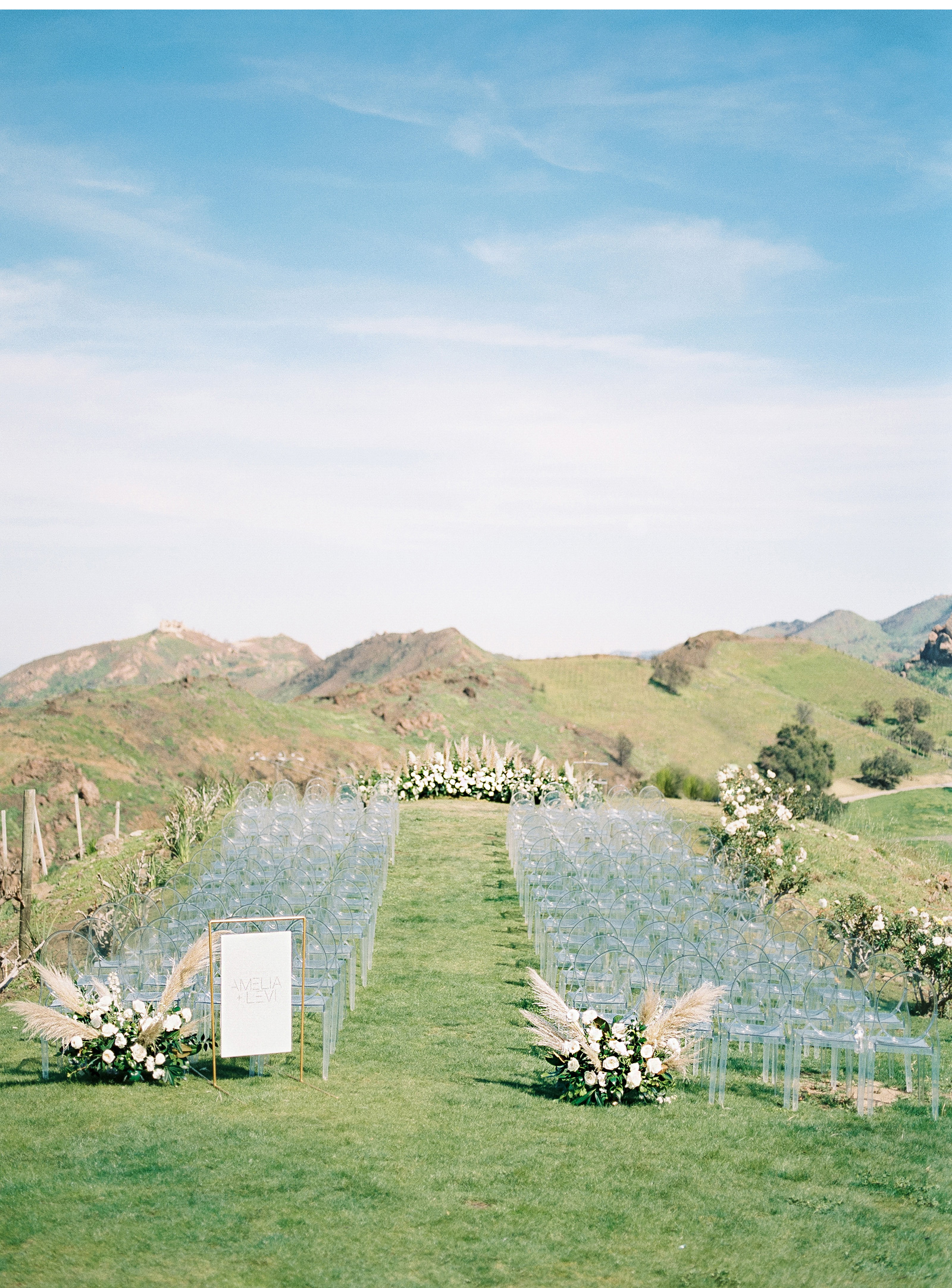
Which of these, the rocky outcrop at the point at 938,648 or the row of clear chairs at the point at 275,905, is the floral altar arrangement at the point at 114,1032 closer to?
the row of clear chairs at the point at 275,905

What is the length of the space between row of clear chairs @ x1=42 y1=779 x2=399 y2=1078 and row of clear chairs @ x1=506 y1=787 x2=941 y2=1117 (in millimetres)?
1872

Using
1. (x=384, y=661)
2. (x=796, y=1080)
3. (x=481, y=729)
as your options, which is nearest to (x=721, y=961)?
(x=796, y=1080)

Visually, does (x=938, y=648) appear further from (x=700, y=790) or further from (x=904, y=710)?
(x=700, y=790)

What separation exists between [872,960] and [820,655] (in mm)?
72906

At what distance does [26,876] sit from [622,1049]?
7.61m

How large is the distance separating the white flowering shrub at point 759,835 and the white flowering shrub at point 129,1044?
8964mm

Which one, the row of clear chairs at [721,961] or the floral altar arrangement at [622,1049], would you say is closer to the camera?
the floral altar arrangement at [622,1049]

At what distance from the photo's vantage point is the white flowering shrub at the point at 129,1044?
7.34 metres

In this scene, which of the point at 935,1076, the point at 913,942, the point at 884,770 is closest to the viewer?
the point at 935,1076

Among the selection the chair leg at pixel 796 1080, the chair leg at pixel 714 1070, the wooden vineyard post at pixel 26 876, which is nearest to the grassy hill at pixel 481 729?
the wooden vineyard post at pixel 26 876

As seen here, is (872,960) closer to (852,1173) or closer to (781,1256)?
(852,1173)

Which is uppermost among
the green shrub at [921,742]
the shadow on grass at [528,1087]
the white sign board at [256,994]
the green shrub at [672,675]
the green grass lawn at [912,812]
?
the green shrub at [672,675]

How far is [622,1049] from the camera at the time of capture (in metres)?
7.20

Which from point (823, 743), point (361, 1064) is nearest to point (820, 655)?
point (823, 743)
